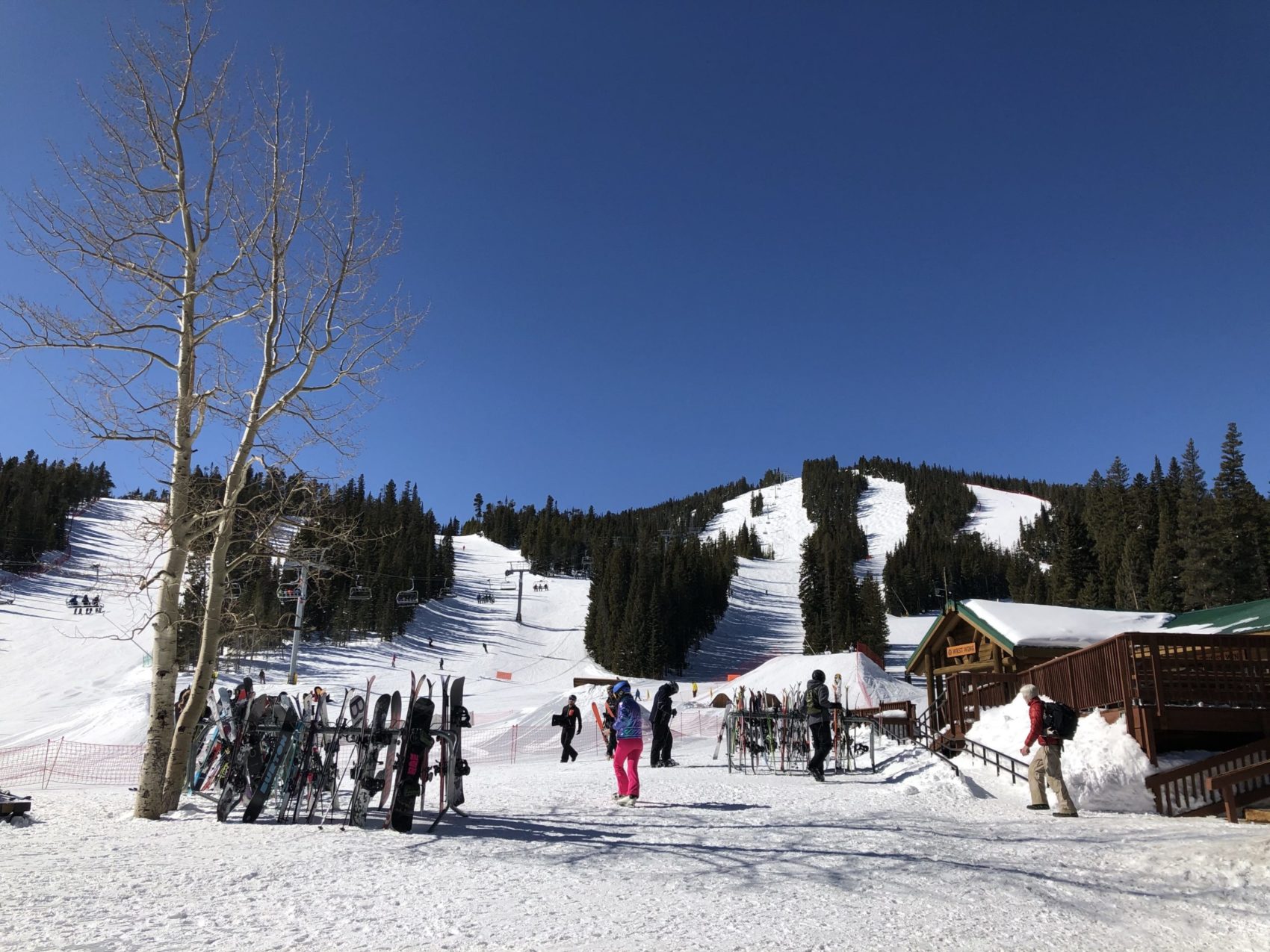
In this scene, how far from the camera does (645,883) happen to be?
5.44 m

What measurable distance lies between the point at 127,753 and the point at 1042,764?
2179 cm

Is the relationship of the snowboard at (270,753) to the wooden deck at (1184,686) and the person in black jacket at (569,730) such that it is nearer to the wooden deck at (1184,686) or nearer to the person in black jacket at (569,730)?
the person in black jacket at (569,730)

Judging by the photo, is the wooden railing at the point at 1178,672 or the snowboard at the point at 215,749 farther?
the wooden railing at the point at 1178,672

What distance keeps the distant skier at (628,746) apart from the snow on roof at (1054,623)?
45.1ft

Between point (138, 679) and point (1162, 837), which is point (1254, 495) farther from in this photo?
point (138, 679)

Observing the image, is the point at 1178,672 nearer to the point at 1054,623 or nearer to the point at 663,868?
the point at 1054,623

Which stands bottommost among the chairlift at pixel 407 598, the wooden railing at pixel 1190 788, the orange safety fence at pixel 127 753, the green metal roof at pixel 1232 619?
the orange safety fence at pixel 127 753

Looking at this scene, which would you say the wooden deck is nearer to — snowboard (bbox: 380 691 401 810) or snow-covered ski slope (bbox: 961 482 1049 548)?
snowboard (bbox: 380 691 401 810)

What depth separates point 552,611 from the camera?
89.6 m

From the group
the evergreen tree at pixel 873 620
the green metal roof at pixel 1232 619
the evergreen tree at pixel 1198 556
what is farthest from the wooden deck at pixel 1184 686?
the evergreen tree at pixel 873 620

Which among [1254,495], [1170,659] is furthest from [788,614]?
[1170,659]

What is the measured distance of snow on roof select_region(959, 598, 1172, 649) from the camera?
19.6 metres

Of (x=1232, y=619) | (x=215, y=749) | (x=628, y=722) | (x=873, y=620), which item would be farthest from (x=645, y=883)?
(x=873, y=620)

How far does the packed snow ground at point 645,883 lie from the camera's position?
432cm
